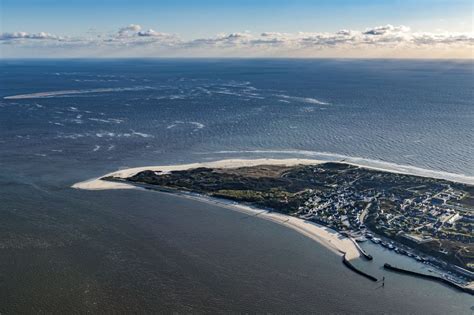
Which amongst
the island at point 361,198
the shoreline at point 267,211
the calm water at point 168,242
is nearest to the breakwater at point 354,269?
the shoreline at point 267,211

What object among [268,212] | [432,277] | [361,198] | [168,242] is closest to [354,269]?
[432,277]

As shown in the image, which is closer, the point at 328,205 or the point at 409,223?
the point at 409,223

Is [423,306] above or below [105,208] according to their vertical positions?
below

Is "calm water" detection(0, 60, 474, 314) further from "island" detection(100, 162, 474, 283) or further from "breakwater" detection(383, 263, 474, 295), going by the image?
"island" detection(100, 162, 474, 283)

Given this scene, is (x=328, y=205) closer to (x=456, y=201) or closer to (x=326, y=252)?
(x=326, y=252)

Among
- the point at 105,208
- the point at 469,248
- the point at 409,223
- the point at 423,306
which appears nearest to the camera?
the point at 423,306

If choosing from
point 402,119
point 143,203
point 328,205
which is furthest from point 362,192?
point 402,119

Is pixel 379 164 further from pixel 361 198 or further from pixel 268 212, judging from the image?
pixel 268 212
